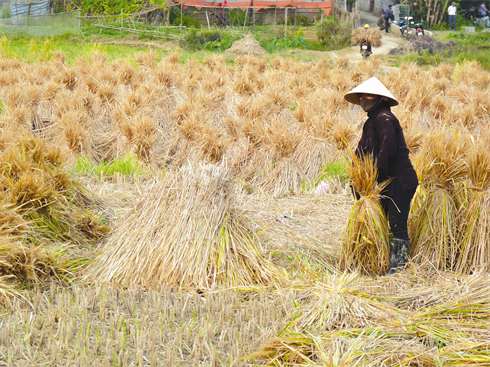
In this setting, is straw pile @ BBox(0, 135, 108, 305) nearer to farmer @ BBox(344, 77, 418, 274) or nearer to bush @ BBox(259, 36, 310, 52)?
farmer @ BBox(344, 77, 418, 274)

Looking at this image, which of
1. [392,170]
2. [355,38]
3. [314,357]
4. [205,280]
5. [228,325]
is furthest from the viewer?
[355,38]

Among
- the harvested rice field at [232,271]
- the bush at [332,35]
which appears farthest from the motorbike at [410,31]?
the harvested rice field at [232,271]

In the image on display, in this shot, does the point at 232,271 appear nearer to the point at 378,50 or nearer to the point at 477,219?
the point at 477,219

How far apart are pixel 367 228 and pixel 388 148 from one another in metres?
0.53

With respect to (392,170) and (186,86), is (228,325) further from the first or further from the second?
(186,86)

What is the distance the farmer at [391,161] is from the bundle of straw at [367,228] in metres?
0.06

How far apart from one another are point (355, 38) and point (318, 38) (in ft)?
5.45

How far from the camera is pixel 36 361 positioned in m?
2.49

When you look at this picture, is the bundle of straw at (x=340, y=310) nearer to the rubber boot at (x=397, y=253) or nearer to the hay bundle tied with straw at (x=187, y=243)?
the hay bundle tied with straw at (x=187, y=243)

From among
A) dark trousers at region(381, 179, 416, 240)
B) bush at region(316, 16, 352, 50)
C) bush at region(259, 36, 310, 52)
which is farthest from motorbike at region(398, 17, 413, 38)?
dark trousers at region(381, 179, 416, 240)

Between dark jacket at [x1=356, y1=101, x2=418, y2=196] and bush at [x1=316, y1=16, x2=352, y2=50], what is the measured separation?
16.1 m

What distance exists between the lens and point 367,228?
10.8ft

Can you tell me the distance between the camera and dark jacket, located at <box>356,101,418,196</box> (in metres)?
3.29

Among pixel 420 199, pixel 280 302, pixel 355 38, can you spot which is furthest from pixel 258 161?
pixel 355 38
